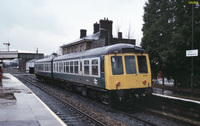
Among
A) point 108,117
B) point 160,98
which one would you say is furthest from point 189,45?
point 108,117

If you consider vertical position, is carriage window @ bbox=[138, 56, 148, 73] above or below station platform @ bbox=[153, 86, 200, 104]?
above

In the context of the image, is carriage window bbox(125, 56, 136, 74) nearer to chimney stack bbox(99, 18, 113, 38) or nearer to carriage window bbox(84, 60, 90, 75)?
carriage window bbox(84, 60, 90, 75)

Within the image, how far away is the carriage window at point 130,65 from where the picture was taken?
10625 millimetres

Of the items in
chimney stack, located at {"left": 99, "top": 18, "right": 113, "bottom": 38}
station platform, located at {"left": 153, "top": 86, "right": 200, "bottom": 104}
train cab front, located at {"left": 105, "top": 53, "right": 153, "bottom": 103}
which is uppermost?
chimney stack, located at {"left": 99, "top": 18, "right": 113, "bottom": 38}

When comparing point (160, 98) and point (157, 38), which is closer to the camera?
point (160, 98)

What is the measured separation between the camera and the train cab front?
10273 millimetres

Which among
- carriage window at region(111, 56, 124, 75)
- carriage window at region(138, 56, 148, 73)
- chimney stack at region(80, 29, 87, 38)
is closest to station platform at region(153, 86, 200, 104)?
carriage window at region(138, 56, 148, 73)

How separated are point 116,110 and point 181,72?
1151 cm

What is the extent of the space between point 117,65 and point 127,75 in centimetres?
71

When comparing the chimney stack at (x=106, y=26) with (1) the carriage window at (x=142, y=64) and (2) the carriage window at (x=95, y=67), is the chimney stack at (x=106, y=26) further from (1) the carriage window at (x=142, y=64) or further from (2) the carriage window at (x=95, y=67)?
(1) the carriage window at (x=142, y=64)

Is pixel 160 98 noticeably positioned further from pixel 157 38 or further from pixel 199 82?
pixel 157 38

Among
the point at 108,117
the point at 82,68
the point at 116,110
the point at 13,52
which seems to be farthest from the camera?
the point at 13,52

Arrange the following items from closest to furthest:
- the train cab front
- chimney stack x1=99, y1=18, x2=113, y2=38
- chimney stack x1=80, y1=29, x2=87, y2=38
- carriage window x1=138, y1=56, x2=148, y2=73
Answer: the train cab front < carriage window x1=138, y1=56, x2=148, y2=73 < chimney stack x1=99, y1=18, x2=113, y2=38 < chimney stack x1=80, y1=29, x2=87, y2=38

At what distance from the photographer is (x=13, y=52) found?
5553 cm
